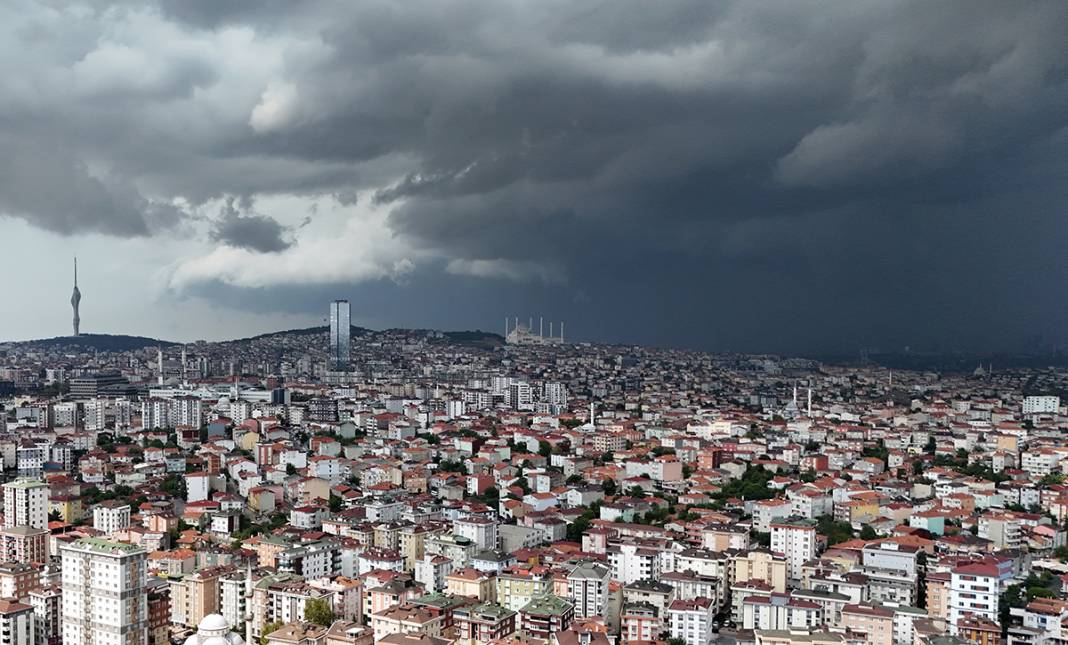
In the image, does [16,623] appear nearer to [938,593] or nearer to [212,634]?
[212,634]

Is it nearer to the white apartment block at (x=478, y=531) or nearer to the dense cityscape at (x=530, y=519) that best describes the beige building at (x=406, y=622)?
the dense cityscape at (x=530, y=519)

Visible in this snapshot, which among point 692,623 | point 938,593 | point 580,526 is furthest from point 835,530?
point 692,623

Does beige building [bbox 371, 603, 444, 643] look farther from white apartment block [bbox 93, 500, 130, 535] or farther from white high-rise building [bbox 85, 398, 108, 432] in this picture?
white high-rise building [bbox 85, 398, 108, 432]

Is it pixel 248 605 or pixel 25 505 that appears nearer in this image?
pixel 248 605

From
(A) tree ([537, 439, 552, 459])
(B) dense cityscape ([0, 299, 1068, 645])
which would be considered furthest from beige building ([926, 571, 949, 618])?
(A) tree ([537, 439, 552, 459])

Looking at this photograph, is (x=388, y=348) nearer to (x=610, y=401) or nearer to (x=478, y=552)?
(x=610, y=401)
